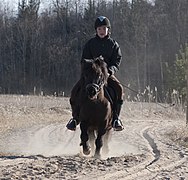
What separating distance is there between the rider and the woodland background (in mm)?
40415

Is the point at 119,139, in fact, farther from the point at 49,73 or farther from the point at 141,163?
the point at 49,73

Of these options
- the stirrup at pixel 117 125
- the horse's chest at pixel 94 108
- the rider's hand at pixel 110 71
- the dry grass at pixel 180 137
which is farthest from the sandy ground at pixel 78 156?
the rider's hand at pixel 110 71

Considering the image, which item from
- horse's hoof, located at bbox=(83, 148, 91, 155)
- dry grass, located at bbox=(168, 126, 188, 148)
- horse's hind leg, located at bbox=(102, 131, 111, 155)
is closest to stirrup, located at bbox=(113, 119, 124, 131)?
horse's hind leg, located at bbox=(102, 131, 111, 155)

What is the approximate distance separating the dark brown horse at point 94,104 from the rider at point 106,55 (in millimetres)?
315

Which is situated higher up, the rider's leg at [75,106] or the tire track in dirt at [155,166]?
the rider's leg at [75,106]

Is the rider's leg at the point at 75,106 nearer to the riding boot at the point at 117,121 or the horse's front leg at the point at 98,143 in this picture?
the horse's front leg at the point at 98,143

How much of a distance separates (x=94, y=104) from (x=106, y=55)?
4.77ft

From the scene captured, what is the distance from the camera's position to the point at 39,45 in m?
58.9

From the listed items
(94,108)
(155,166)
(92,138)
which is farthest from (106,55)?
(155,166)

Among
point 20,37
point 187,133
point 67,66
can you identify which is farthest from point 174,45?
point 187,133

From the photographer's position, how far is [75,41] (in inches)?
2244

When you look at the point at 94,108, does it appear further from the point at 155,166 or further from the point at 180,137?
the point at 180,137

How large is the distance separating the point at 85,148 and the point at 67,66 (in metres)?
47.2

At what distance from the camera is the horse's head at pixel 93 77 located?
26.2ft
